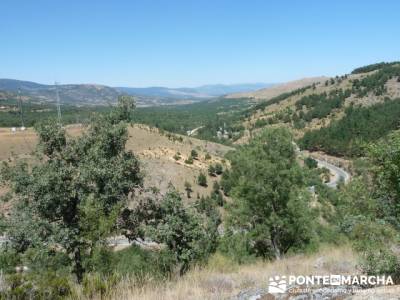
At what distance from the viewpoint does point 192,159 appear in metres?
76.8

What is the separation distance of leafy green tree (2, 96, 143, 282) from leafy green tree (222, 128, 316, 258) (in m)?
8.43

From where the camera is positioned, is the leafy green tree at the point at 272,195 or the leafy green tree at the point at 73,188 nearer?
the leafy green tree at the point at 73,188

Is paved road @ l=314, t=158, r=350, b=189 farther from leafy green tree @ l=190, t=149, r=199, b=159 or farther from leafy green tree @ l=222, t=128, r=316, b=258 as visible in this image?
leafy green tree @ l=222, t=128, r=316, b=258

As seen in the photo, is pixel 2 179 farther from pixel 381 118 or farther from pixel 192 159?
pixel 381 118

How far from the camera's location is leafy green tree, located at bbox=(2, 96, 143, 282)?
15.5m

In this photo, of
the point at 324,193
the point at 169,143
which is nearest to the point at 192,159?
the point at 169,143

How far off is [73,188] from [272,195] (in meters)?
11.9

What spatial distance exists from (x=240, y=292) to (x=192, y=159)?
6964cm

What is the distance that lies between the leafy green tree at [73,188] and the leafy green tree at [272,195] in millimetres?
8430

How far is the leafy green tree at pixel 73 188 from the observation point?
50.9 feet

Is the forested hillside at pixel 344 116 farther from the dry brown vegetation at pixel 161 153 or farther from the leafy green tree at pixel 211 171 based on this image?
the dry brown vegetation at pixel 161 153

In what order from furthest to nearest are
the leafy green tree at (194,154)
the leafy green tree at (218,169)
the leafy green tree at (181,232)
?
1. the leafy green tree at (194,154)
2. the leafy green tree at (218,169)
3. the leafy green tree at (181,232)

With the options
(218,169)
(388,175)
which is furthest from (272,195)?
(218,169)

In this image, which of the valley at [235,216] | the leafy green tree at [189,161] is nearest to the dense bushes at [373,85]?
the leafy green tree at [189,161]
